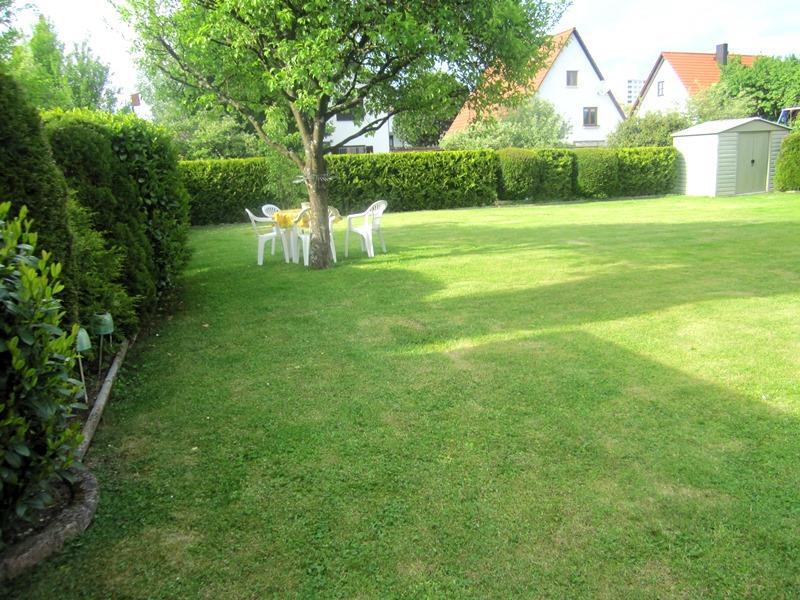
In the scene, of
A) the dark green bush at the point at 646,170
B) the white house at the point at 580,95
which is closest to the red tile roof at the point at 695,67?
the white house at the point at 580,95

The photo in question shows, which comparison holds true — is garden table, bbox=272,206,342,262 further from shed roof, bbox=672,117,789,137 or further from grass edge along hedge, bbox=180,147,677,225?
shed roof, bbox=672,117,789,137

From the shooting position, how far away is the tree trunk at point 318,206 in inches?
352

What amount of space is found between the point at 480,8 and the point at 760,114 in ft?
113

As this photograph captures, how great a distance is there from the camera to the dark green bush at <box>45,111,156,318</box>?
4609 millimetres

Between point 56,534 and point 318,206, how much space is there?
7.16 metres

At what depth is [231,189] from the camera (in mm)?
17656

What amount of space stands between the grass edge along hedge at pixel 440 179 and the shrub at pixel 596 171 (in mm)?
37

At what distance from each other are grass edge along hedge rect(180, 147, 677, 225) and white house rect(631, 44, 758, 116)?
19.0m

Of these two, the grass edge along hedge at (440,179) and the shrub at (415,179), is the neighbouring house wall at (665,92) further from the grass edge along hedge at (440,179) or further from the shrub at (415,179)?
the shrub at (415,179)

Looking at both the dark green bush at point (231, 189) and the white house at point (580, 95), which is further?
the white house at point (580, 95)

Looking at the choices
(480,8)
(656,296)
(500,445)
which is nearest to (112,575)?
(500,445)

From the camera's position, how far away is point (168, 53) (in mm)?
8922

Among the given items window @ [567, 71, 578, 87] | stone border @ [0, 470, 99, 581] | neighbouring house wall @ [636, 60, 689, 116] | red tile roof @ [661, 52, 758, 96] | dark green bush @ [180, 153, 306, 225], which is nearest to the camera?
stone border @ [0, 470, 99, 581]

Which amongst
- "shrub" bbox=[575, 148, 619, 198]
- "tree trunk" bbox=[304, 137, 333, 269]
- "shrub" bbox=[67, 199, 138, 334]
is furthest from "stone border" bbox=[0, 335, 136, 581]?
"shrub" bbox=[575, 148, 619, 198]
